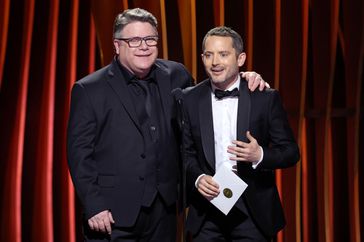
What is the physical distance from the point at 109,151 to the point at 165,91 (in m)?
0.30

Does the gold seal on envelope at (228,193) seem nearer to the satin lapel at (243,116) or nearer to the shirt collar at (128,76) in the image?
the satin lapel at (243,116)

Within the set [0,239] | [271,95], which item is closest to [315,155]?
[271,95]

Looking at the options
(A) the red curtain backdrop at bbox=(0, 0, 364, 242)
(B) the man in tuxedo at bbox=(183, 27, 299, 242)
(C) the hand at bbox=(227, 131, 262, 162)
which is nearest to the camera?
(C) the hand at bbox=(227, 131, 262, 162)

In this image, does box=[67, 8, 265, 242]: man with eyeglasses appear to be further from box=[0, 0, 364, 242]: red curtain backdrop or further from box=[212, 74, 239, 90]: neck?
box=[0, 0, 364, 242]: red curtain backdrop

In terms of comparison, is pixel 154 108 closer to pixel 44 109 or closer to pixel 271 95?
pixel 271 95

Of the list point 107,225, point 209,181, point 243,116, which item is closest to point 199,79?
point 243,116

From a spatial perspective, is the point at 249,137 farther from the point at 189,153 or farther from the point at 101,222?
the point at 101,222

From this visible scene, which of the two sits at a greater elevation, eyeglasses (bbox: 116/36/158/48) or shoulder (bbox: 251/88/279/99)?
eyeglasses (bbox: 116/36/158/48)

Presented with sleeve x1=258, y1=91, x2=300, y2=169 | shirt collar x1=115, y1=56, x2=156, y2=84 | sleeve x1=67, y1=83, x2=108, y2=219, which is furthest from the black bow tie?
sleeve x1=67, y1=83, x2=108, y2=219

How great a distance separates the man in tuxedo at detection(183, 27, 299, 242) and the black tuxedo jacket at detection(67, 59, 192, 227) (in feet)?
0.39

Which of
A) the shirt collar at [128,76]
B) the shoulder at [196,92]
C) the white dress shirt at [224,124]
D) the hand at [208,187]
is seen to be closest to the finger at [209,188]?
the hand at [208,187]

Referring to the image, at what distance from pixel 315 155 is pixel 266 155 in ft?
4.19

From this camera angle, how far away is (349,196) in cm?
318

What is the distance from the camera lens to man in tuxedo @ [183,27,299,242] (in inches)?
80.4
